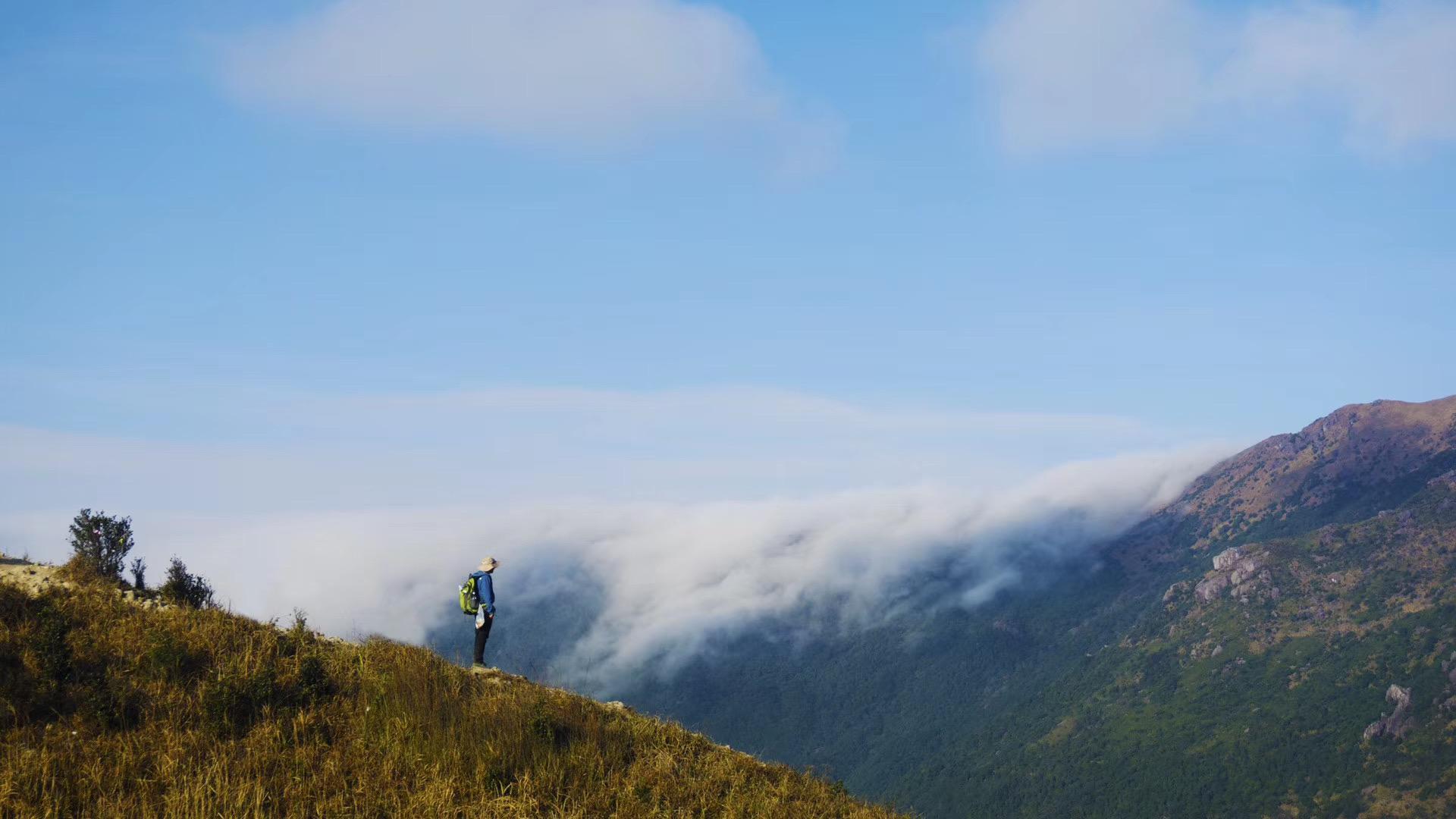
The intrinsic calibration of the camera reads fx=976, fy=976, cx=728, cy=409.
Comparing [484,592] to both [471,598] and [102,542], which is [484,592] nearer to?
[471,598]

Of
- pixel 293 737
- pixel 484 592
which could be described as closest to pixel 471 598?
pixel 484 592

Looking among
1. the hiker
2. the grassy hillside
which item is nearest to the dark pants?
the hiker

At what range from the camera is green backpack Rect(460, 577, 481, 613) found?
1892 centimetres

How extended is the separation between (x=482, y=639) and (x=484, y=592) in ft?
3.06

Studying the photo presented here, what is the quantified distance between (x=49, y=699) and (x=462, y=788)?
5303 mm

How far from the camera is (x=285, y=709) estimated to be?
41.7 feet

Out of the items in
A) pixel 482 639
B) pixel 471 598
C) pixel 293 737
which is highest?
pixel 471 598

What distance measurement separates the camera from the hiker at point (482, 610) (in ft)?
61.4

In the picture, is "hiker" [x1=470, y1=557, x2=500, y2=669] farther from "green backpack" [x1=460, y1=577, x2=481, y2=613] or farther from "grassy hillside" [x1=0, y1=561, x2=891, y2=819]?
"grassy hillside" [x1=0, y1=561, x2=891, y2=819]

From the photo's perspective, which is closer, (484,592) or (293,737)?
(293,737)

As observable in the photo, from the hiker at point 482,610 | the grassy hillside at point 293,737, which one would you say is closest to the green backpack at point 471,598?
the hiker at point 482,610

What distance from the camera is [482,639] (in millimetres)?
18875

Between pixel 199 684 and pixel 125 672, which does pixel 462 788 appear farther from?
pixel 125 672

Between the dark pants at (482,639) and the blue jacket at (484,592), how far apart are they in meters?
0.17
